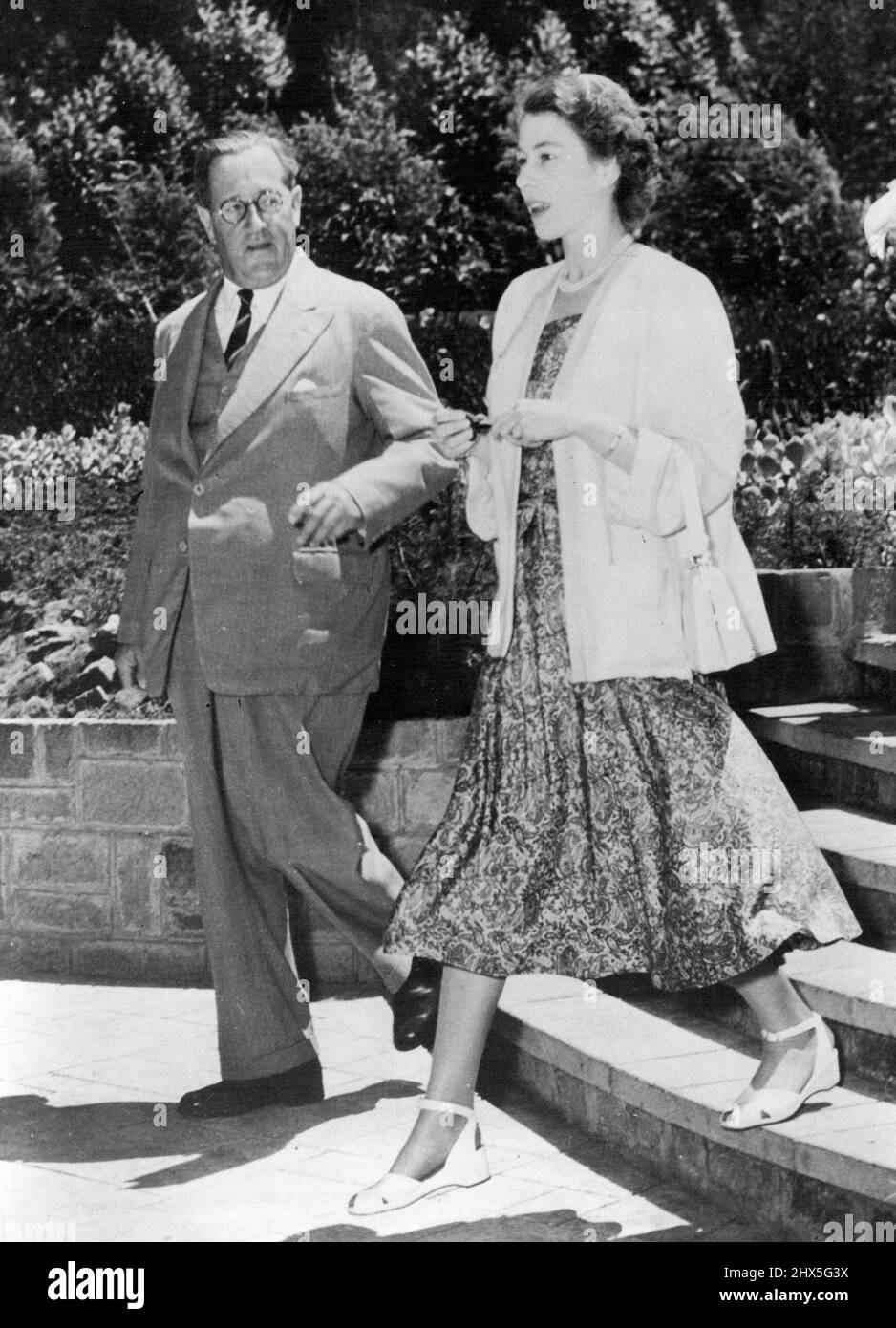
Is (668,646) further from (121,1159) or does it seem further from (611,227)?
(121,1159)

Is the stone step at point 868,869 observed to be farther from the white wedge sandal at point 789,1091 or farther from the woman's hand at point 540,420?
the woman's hand at point 540,420

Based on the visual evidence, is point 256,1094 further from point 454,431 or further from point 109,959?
point 454,431

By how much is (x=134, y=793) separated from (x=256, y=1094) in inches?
58.3

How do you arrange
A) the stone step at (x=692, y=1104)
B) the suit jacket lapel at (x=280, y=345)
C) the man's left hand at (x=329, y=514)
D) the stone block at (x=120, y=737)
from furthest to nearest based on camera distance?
the stone block at (x=120, y=737) < the suit jacket lapel at (x=280, y=345) < the man's left hand at (x=329, y=514) < the stone step at (x=692, y=1104)

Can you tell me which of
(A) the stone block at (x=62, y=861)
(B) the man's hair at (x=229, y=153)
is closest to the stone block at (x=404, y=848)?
(A) the stone block at (x=62, y=861)

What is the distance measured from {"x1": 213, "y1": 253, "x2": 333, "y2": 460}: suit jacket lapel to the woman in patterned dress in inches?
27.2

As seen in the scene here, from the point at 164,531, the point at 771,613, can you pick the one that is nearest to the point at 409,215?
the point at 771,613

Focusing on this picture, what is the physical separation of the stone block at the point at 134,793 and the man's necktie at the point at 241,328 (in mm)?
1633

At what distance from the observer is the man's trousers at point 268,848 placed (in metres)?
4.46

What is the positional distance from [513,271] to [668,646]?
8.12 metres

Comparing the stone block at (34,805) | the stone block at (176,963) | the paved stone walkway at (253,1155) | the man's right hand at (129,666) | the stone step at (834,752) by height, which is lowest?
the paved stone walkway at (253,1155)

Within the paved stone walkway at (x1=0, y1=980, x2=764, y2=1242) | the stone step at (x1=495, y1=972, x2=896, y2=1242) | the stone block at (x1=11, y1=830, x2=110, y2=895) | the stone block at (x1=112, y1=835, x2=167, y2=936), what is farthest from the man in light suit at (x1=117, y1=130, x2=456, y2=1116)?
the stone block at (x1=11, y1=830, x2=110, y2=895)

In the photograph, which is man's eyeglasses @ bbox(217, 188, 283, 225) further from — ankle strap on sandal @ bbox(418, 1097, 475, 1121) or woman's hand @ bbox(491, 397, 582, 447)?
ankle strap on sandal @ bbox(418, 1097, 475, 1121)

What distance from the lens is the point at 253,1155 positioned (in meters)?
4.20
